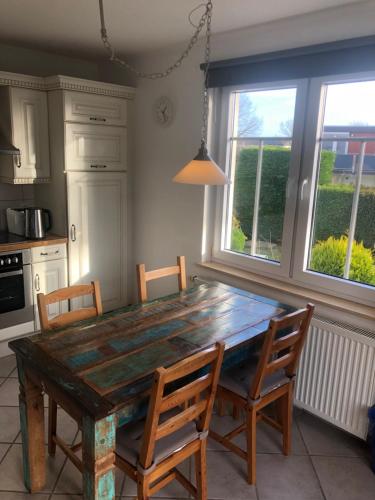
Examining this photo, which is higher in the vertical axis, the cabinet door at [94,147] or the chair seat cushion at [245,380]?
the cabinet door at [94,147]

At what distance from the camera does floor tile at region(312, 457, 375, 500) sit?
201cm

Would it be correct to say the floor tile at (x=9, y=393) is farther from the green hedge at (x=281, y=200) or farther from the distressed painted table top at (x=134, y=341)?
the green hedge at (x=281, y=200)

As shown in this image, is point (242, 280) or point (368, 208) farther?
point (242, 280)

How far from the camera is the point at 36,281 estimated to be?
10.5 feet

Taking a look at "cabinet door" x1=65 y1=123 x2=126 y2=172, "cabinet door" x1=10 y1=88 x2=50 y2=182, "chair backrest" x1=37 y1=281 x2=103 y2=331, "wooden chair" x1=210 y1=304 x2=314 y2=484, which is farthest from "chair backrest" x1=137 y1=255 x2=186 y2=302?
"cabinet door" x1=10 y1=88 x2=50 y2=182

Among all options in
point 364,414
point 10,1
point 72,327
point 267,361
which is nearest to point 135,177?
point 10,1

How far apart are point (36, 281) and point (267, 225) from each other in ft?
6.13

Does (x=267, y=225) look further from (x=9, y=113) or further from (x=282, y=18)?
(x=9, y=113)

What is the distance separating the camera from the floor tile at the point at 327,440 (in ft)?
7.55

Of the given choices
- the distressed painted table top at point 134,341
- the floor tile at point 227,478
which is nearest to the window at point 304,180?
the distressed painted table top at point 134,341

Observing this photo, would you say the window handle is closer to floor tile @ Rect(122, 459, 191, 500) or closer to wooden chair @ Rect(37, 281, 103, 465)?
wooden chair @ Rect(37, 281, 103, 465)

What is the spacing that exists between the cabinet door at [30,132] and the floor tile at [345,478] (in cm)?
284

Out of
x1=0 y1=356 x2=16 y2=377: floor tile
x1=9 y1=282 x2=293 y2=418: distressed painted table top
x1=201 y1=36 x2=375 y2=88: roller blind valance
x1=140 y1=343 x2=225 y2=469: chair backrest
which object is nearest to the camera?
x1=140 y1=343 x2=225 y2=469: chair backrest

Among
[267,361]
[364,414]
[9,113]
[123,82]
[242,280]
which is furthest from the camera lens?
[123,82]
